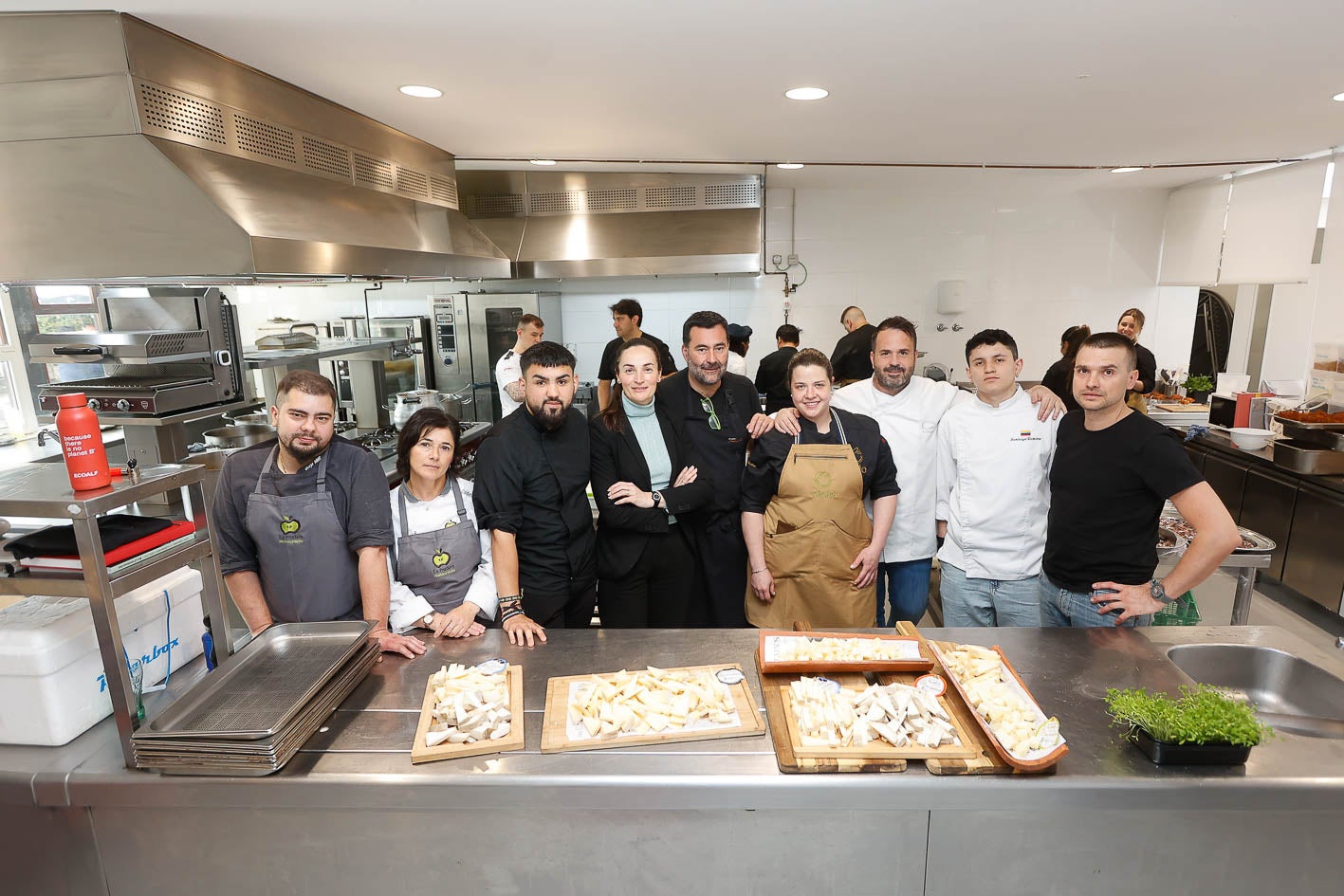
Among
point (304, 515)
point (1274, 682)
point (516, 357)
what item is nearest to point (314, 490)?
point (304, 515)

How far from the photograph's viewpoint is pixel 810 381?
252 centimetres

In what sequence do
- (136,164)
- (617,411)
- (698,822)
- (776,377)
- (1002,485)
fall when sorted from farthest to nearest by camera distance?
(776,377), (617,411), (1002,485), (136,164), (698,822)

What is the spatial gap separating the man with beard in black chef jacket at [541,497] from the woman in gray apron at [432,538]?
77 mm

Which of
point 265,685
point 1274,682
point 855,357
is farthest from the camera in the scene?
point 855,357

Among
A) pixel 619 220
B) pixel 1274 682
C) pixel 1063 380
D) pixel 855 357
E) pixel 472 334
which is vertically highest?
pixel 619 220

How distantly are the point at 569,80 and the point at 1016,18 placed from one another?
1.69 m

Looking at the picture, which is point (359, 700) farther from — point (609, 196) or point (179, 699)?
point (609, 196)

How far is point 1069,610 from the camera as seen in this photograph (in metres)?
2.26

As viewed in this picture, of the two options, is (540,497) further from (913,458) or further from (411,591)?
(913,458)

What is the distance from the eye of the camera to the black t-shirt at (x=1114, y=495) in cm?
204

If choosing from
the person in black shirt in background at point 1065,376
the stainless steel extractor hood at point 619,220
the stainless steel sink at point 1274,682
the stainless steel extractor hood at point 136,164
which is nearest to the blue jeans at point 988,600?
the stainless steel sink at point 1274,682

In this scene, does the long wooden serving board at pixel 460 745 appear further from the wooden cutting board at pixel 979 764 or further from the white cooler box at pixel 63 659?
the wooden cutting board at pixel 979 764

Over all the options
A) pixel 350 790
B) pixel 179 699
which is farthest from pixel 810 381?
A: pixel 179 699

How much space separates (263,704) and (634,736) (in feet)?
2.79
